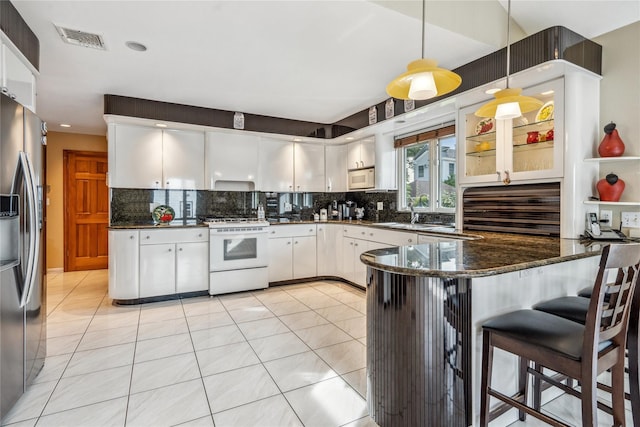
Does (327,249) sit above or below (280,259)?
above

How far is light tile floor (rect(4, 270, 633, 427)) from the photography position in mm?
1828

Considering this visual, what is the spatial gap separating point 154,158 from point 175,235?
1.03 metres

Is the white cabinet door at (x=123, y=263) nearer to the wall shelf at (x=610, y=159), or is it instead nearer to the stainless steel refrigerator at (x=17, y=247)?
the stainless steel refrigerator at (x=17, y=247)

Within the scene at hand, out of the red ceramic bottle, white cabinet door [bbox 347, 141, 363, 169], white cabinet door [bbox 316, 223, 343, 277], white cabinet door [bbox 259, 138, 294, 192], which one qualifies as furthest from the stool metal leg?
white cabinet door [bbox 259, 138, 294, 192]

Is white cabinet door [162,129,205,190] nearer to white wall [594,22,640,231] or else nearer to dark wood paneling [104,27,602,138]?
dark wood paneling [104,27,602,138]

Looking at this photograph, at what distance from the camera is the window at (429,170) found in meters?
4.08

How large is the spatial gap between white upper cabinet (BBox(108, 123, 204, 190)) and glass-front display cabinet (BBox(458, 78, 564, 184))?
3269 mm

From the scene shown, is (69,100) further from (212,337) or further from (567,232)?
(567,232)

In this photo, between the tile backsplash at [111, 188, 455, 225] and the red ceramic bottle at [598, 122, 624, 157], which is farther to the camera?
the tile backsplash at [111, 188, 455, 225]

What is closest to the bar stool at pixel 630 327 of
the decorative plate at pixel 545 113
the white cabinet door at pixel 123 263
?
the decorative plate at pixel 545 113

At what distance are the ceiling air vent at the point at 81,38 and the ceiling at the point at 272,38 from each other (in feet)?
0.19

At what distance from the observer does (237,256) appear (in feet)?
13.9

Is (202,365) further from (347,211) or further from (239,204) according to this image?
(347,211)

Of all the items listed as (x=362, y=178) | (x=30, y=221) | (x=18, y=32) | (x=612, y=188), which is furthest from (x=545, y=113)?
(x=18, y=32)
